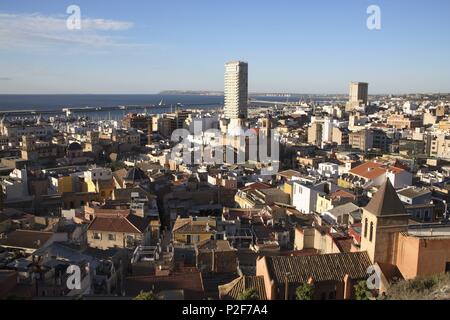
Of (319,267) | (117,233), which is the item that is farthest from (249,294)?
(117,233)

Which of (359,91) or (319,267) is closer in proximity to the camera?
(319,267)

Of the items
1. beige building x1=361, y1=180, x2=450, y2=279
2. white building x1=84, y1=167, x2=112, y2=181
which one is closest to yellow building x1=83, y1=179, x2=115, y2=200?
white building x1=84, y1=167, x2=112, y2=181

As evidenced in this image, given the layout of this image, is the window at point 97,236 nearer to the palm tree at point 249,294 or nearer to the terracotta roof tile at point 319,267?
the terracotta roof tile at point 319,267

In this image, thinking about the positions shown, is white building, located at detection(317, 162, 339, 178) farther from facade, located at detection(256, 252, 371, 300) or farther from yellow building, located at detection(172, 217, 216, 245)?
facade, located at detection(256, 252, 371, 300)

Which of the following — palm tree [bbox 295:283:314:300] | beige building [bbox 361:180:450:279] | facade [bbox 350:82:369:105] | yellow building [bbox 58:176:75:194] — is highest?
facade [bbox 350:82:369:105]

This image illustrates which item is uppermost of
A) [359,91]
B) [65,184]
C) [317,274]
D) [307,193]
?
[359,91]

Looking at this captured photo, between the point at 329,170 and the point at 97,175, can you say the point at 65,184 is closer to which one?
the point at 97,175

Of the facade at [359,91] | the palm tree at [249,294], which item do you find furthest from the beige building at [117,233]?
the facade at [359,91]

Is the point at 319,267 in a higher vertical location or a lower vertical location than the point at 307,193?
higher
